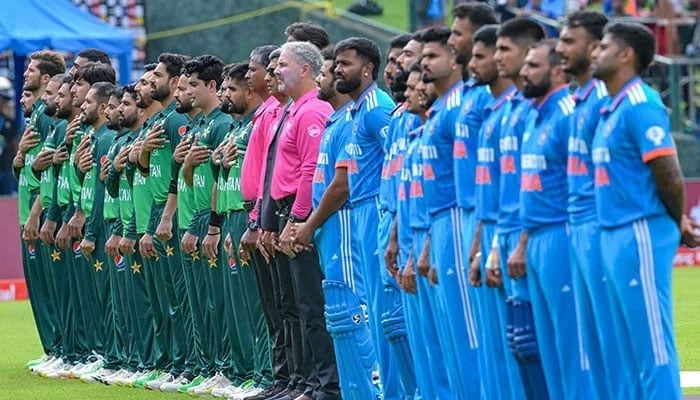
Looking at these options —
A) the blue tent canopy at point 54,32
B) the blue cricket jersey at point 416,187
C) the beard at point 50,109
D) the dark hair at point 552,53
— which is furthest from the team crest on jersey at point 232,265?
the blue tent canopy at point 54,32

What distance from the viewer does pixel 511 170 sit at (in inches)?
355

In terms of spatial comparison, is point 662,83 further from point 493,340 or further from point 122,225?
point 493,340

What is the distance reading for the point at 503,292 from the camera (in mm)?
9188

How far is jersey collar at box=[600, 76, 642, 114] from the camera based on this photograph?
838 centimetres

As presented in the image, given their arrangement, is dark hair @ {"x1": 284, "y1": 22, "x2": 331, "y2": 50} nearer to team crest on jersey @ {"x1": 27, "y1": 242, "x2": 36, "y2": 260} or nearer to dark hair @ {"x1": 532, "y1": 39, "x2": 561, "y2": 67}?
dark hair @ {"x1": 532, "y1": 39, "x2": 561, "y2": 67}

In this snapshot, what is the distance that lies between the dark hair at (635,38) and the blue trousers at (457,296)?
4.86 feet

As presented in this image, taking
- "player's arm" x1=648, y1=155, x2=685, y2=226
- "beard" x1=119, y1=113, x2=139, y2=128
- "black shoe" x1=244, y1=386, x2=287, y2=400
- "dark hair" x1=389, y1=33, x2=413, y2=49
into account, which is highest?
"dark hair" x1=389, y1=33, x2=413, y2=49

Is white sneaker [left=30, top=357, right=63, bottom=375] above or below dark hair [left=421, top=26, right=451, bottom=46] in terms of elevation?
below

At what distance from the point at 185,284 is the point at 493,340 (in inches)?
226

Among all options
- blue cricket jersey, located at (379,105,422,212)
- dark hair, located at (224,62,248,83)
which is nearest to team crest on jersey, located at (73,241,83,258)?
dark hair, located at (224,62,248,83)

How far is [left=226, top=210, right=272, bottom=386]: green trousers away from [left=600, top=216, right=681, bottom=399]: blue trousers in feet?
17.4

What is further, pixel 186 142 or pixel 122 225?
pixel 122 225

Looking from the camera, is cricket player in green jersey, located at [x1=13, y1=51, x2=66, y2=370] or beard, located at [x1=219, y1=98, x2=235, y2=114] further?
cricket player in green jersey, located at [x1=13, y1=51, x2=66, y2=370]

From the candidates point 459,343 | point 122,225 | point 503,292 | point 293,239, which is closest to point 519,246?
point 503,292
